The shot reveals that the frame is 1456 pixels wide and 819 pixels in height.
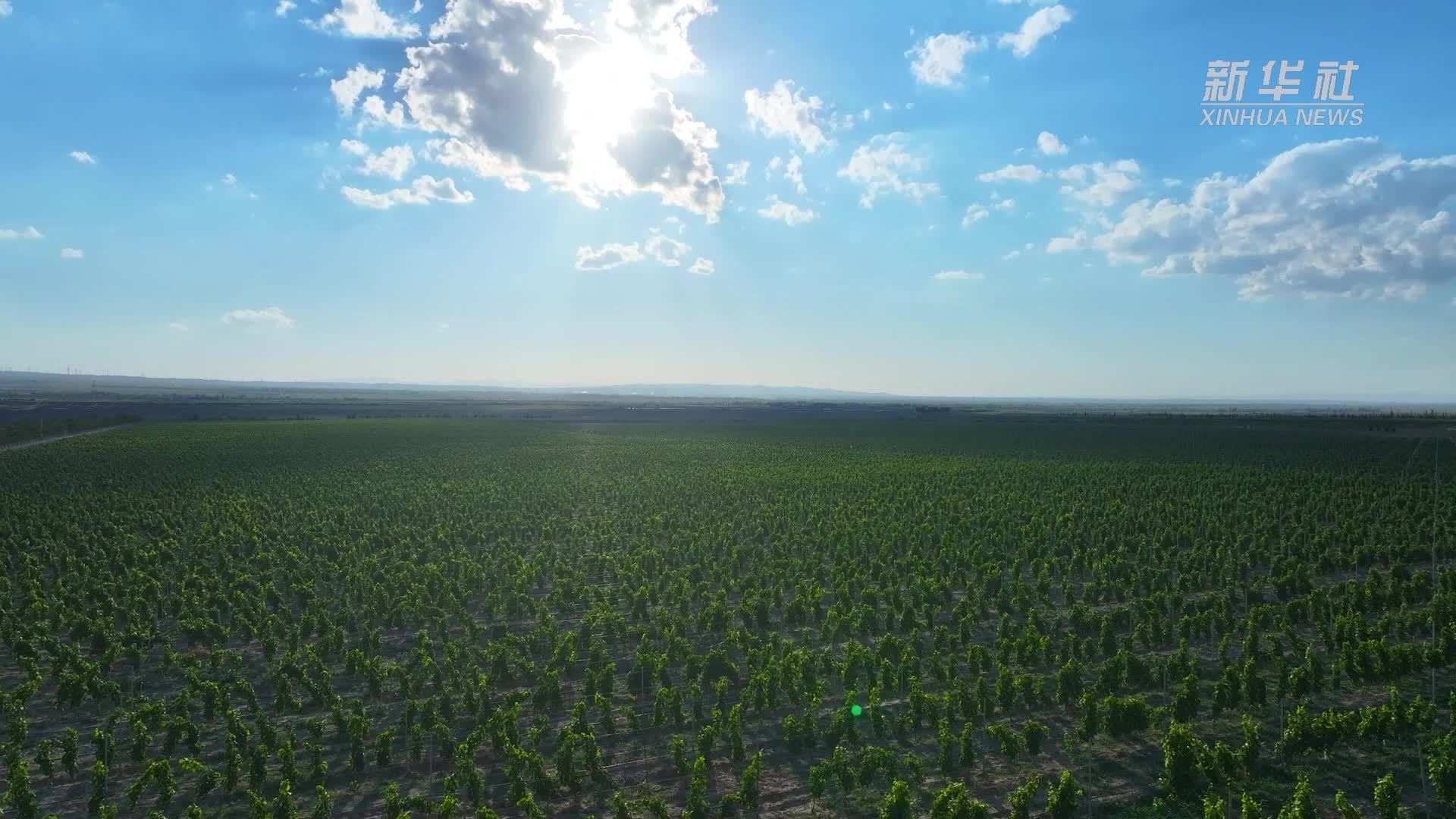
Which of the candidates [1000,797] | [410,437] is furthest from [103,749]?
[410,437]

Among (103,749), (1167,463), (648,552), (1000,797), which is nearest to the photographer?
(1000,797)

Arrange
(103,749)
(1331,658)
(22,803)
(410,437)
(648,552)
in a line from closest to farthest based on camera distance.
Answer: (22,803) < (103,749) < (1331,658) < (648,552) < (410,437)

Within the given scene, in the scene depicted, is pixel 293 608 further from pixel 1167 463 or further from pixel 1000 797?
pixel 1167 463

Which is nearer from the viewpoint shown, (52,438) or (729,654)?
(729,654)

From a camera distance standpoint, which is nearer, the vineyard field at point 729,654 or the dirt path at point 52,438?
the vineyard field at point 729,654

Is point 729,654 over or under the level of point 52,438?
over

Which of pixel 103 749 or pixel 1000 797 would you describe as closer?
pixel 1000 797

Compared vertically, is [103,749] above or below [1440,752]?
below

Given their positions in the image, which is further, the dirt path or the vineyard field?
the dirt path
